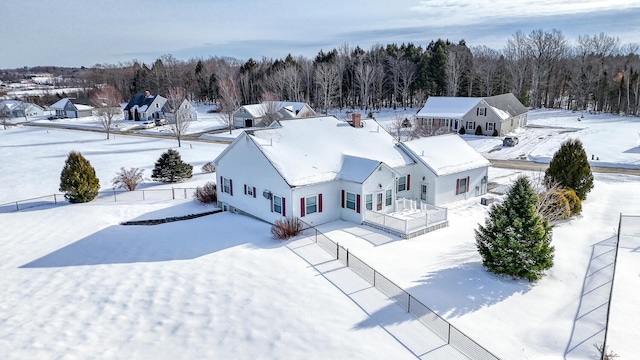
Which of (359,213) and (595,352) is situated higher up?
(359,213)

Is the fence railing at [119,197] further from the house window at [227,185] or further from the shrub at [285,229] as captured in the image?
the shrub at [285,229]

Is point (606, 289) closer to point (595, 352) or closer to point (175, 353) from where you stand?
point (595, 352)

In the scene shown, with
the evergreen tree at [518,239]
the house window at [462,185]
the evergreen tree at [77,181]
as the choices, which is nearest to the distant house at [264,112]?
the evergreen tree at [77,181]

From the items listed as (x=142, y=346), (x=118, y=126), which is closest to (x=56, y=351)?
(x=142, y=346)

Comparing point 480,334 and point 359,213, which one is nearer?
point 480,334

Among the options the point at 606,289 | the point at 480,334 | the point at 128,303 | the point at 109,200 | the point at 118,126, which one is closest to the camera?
the point at 480,334

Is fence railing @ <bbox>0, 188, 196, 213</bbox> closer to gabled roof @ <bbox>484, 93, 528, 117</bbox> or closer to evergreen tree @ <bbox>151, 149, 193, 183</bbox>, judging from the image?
evergreen tree @ <bbox>151, 149, 193, 183</bbox>

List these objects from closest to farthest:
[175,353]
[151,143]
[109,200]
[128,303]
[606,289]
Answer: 1. [175,353]
2. [128,303]
3. [606,289]
4. [109,200]
5. [151,143]
